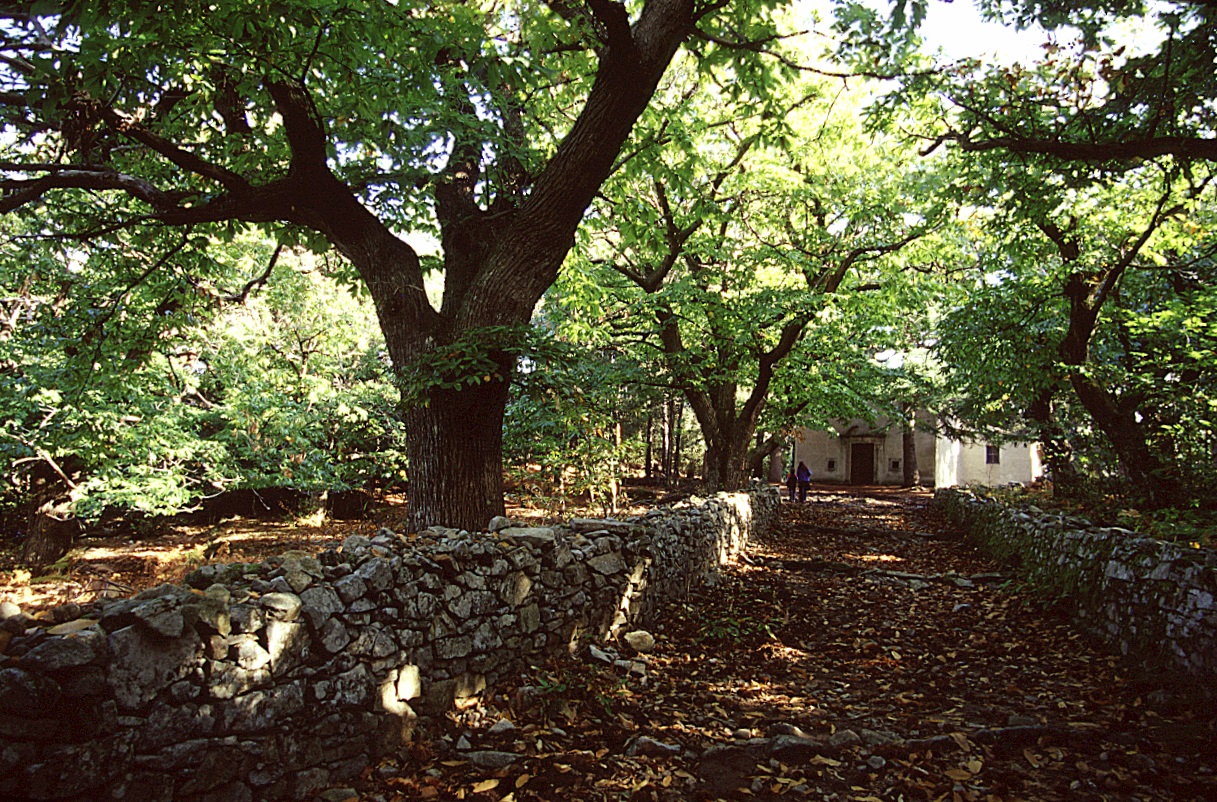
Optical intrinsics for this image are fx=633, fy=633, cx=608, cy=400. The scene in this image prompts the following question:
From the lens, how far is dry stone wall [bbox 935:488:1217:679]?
184 inches

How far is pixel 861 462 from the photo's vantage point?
1400 inches

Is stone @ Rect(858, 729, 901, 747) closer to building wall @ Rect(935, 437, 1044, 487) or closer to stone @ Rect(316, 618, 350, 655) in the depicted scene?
stone @ Rect(316, 618, 350, 655)

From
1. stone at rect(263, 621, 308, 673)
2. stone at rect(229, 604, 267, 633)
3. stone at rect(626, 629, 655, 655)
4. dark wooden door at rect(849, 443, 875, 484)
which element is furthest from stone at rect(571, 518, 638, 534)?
dark wooden door at rect(849, 443, 875, 484)

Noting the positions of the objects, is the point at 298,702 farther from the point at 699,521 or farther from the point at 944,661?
the point at 699,521

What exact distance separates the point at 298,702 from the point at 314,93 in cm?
508

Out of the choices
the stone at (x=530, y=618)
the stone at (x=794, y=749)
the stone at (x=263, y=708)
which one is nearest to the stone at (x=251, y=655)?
the stone at (x=263, y=708)

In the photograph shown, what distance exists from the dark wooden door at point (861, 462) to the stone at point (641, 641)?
105 feet

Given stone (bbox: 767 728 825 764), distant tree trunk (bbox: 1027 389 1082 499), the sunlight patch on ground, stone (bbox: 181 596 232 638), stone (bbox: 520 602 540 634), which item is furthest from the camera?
distant tree trunk (bbox: 1027 389 1082 499)

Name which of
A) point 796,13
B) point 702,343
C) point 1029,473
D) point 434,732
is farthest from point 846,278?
point 1029,473

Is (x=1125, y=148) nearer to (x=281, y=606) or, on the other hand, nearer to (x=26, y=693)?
(x=281, y=606)

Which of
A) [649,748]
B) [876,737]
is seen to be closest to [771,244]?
[876,737]

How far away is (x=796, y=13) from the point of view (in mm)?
12312

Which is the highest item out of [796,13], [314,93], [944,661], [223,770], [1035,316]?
[796,13]

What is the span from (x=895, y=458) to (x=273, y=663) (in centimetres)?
3587
